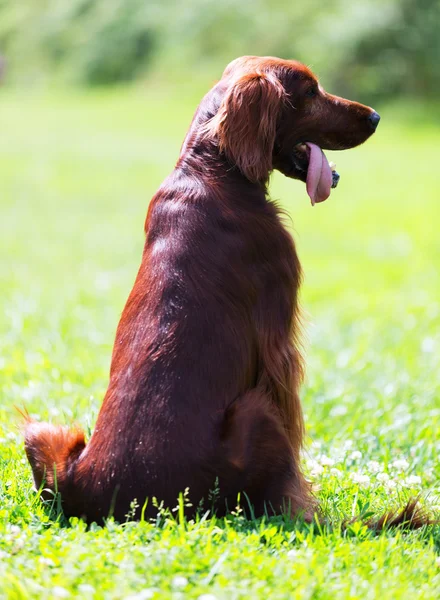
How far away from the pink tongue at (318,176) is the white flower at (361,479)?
1.07 meters

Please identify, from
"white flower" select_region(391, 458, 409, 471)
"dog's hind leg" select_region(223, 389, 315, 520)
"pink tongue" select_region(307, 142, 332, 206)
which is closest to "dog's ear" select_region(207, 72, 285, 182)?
"pink tongue" select_region(307, 142, 332, 206)

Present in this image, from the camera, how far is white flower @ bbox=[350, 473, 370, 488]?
10.7ft

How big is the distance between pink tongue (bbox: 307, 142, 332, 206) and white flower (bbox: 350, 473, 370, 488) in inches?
42.3

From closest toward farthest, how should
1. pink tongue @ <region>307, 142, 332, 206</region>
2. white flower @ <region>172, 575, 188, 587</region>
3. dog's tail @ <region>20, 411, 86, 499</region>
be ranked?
white flower @ <region>172, 575, 188, 587</region>
dog's tail @ <region>20, 411, 86, 499</region>
pink tongue @ <region>307, 142, 332, 206</region>

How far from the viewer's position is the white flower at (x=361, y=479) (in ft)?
10.7

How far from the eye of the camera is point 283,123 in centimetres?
323

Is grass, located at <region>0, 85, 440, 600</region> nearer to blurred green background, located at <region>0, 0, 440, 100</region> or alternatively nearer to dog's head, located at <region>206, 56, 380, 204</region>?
dog's head, located at <region>206, 56, 380, 204</region>

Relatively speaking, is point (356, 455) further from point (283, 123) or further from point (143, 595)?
point (143, 595)

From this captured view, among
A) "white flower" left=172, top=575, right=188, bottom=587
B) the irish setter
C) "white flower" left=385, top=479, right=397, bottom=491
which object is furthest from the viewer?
"white flower" left=385, top=479, right=397, bottom=491

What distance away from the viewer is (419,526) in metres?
2.97

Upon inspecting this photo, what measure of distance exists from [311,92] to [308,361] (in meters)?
2.72

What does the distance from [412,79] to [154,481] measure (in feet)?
64.3

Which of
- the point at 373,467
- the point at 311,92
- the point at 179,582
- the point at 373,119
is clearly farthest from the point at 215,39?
the point at 179,582

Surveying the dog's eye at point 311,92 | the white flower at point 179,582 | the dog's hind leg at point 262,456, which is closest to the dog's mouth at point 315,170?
the dog's eye at point 311,92
